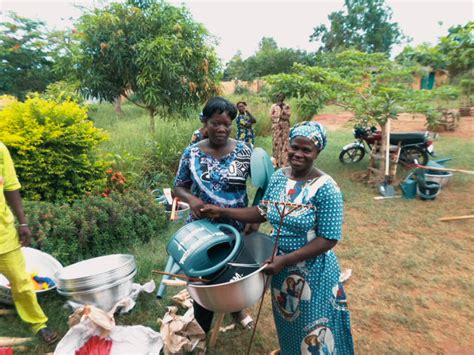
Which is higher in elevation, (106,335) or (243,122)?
(243,122)

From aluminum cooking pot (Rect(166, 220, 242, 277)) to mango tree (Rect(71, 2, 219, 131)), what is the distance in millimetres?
4795

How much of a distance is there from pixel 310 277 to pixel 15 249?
210 cm

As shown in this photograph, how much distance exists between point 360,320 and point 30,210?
3.57 meters

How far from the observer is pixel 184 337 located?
2090 mm

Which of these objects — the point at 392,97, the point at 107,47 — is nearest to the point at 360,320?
the point at 392,97

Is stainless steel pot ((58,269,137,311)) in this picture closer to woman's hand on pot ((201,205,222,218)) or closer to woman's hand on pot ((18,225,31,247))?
woman's hand on pot ((18,225,31,247))

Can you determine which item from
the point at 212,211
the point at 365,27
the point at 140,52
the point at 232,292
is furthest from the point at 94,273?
the point at 365,27

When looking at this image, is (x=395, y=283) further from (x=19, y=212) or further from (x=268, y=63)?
(x=268, y=63)

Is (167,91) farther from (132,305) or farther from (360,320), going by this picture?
(360,320)

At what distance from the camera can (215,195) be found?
5.89 ft

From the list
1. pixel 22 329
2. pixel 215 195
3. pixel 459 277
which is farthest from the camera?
pixel 459 277

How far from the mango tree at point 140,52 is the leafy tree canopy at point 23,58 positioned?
1488 centimetres

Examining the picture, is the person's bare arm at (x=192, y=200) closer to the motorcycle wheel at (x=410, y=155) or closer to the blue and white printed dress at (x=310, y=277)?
the blue and white printed dress at (x=310, y=277)

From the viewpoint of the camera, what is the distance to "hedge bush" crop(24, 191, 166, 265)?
10.9 ft
